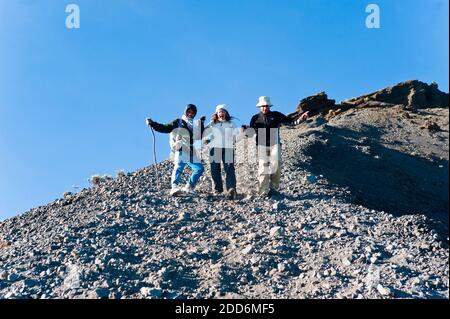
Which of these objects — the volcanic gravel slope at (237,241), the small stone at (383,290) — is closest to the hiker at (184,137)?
the volcanic gravel slope at (237,241)

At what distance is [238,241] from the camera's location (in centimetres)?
1132

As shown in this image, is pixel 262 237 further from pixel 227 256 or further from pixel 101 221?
pixel 101 221

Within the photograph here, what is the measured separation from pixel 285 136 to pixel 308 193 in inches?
393

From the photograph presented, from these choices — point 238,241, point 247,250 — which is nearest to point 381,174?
point 238,241

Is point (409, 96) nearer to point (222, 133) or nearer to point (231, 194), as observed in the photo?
point (222, 133)

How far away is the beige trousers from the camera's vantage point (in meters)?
13.9

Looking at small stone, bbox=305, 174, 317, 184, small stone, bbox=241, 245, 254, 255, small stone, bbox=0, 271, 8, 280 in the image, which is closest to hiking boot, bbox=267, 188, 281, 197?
small stone, bbox=305, 174, 317, 184

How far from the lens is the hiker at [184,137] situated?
14.4 m

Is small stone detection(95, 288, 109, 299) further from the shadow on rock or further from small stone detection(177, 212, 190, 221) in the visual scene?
the shadow on rock

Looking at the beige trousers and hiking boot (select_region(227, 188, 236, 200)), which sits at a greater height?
the beige trousers

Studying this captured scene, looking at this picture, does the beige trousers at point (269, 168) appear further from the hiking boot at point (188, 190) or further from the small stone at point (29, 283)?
the small stone at point (29, 283)

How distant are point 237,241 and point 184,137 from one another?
3.96 metres

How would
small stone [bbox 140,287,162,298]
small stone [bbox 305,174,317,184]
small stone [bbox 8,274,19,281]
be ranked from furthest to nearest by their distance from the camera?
small stone [bbox 305,174,317,184]
small stone [bbox 8,274,19,281]
small stone [bbox 140,287,162,298]

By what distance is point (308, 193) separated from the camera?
46.2 feet
